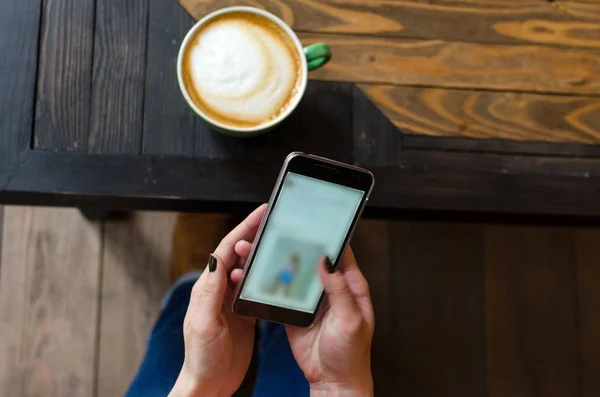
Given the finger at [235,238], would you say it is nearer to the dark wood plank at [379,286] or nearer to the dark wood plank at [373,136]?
the dark wood plank at [373,136]

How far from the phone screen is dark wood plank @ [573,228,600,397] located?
0.65 meters

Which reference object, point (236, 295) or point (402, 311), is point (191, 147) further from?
point (402, 311)

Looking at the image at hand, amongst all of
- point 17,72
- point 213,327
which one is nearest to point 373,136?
point 213,327

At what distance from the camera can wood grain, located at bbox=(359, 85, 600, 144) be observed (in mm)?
554

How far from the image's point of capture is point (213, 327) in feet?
1.56

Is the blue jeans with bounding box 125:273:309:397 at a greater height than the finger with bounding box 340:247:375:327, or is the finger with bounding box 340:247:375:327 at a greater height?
the finger with bounding box 340:247:375:327

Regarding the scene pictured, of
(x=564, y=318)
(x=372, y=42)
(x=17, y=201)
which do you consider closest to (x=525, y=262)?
(x=564, y=318)

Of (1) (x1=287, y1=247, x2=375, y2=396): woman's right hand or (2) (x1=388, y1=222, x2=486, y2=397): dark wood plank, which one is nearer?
(1) (x1=287, y1=247, x2=375, y2=396): woman's right hand

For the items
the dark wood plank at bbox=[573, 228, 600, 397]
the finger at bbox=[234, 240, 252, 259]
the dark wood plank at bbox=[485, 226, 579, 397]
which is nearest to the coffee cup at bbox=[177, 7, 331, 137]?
the finger at bbox=[234, 240, 252, 259]

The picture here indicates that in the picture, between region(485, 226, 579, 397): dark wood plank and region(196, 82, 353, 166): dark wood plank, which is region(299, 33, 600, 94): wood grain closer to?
region(196, 82, 353, 166): dark wood plank

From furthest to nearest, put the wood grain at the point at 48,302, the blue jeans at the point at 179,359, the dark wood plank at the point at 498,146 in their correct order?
1. the wood grain at the point at 48,302
2. the blue jeans at the point at 179,359
3. the dark wood plank at the point at 498,146

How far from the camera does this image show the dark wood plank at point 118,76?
51 centimetres

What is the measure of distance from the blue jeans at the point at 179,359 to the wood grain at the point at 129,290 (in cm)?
6

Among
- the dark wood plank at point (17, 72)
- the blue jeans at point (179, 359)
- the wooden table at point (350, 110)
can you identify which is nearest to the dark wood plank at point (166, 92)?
the wooden table at point (350, 110)
